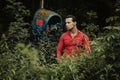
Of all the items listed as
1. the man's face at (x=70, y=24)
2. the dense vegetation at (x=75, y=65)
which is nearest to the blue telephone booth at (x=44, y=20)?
the man's face at (x=70, y=24)

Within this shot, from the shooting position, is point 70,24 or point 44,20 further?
point 44,20

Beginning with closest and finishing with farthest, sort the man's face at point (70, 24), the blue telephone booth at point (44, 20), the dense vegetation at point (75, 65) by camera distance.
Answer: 1. the dense vegetation at point (75, 65)
2. the man's face at point (70, 24)
3. the blue telephone booth at point (44, 20)

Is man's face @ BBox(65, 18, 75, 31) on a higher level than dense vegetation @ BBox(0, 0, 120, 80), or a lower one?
lower

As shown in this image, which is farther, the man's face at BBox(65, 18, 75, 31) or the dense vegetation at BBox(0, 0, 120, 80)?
the man's face at BBox(65, 18, 75, 31)

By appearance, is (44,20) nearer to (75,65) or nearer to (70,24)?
(70,24)

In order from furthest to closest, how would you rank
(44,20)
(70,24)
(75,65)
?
(44,20), (70,24), (75,65)

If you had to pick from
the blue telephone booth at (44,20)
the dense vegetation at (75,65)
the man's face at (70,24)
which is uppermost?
the dense vegetation at (75,65)

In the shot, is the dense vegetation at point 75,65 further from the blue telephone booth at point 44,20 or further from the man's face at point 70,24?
the blue telephone booth at point 44,20

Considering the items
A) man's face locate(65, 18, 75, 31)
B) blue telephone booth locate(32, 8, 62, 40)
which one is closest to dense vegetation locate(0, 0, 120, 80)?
man's face locate(65, 18, 75, 31)

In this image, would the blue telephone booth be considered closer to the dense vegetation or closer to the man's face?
the man's face

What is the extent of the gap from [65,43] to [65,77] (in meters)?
2.90

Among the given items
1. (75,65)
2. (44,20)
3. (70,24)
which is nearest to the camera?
(75,65)

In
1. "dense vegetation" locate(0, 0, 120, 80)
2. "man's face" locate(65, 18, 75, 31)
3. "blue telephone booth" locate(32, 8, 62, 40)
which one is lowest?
"blue telephone booth" locate(32, 8, 62, 40)

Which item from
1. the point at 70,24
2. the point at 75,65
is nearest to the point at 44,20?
the point at 70,24
